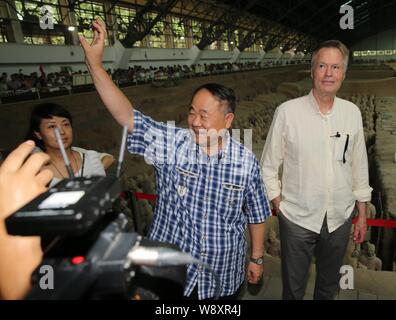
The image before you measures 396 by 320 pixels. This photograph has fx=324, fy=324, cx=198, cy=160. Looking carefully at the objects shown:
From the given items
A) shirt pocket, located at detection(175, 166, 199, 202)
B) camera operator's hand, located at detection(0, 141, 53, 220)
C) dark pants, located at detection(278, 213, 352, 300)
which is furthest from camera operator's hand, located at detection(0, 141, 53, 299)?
dark pants, located at detection(278, 213, 352, 300)

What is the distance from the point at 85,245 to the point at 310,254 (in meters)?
1.93

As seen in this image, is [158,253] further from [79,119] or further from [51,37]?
[51,37]

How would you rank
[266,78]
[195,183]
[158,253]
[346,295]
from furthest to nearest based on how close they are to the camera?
[266,78] → [346,295] → [195,183] → [158,253]

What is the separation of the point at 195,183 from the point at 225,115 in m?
0.40

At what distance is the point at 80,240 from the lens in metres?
0.70

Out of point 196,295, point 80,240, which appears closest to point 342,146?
point 196,295

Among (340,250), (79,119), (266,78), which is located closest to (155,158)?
(340,250)

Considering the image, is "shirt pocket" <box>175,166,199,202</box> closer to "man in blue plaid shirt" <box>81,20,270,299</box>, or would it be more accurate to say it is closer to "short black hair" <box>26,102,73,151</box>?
"man in blue plaid shirt" <box>81,20,270,299</box>

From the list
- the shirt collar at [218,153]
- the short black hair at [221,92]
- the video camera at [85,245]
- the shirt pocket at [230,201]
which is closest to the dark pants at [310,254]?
the shirt pocket at [230,201]

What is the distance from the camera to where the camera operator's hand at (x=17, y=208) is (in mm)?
753

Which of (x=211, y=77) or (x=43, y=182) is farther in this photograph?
(x=211, y=77)

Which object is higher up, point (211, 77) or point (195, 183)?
point (211, 77)

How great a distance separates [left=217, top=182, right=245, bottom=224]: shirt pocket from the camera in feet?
5.48

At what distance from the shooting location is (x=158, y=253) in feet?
2.46
